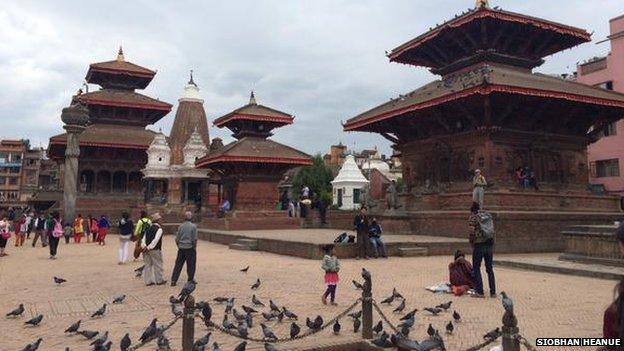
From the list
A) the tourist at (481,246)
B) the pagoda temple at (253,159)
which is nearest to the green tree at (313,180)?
the pagoda temple at (253,159)

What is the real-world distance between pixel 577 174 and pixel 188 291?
69.8 ft

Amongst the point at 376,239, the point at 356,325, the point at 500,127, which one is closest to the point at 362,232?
the point at 376,239

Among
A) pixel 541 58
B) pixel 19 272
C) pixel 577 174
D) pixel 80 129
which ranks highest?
pixel 541 58

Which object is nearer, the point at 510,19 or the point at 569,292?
the point at 569,292

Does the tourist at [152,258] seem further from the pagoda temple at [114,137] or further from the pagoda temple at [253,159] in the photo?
the pagoda temple at [114,137]

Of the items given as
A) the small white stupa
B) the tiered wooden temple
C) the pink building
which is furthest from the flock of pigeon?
the small white stupa

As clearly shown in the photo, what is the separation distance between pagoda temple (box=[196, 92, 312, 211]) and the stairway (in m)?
8.14

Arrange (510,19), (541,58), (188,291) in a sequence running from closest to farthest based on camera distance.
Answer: (188,291) < (510,19) < (541,58)

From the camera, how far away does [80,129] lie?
86.7 ft

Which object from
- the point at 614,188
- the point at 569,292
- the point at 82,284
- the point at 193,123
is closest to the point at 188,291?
the point at 82,284

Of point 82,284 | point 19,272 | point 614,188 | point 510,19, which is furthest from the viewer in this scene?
point 614,188

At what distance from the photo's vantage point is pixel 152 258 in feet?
36.7

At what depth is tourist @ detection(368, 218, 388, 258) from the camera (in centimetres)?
1566

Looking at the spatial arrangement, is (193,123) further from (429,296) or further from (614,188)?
(429,296)
